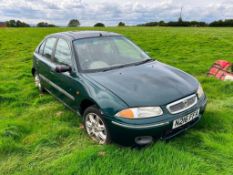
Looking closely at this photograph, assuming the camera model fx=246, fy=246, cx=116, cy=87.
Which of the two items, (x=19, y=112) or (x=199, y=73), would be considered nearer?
(x=19, y=112)

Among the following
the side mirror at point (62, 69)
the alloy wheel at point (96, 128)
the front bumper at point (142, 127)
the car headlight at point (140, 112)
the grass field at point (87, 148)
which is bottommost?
the grass field at point (87, 148)

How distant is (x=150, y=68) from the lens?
13.1ft

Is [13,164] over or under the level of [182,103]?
under

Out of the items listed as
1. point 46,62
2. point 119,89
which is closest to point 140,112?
point 119,89

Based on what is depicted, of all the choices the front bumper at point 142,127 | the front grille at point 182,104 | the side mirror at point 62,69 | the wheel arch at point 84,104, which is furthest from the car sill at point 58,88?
the front grille at point 182,104

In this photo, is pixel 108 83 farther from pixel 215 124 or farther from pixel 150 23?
pixel 150 23

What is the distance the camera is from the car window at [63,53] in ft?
13.5

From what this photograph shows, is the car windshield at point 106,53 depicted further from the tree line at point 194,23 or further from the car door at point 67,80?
the tree line at point 194,23

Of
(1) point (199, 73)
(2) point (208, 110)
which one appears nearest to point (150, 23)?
(1) point (199, 73)

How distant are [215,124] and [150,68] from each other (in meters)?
1.37

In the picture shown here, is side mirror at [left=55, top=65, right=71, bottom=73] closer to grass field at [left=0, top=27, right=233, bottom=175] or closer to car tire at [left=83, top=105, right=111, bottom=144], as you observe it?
car tire at [left=83, top=105, right=111, bottom=144]

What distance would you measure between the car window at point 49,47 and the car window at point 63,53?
0.27 meters

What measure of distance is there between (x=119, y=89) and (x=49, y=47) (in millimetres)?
2436

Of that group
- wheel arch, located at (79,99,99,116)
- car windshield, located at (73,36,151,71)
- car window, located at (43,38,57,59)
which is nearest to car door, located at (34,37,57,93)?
car window, located at (43,38,57,59)
